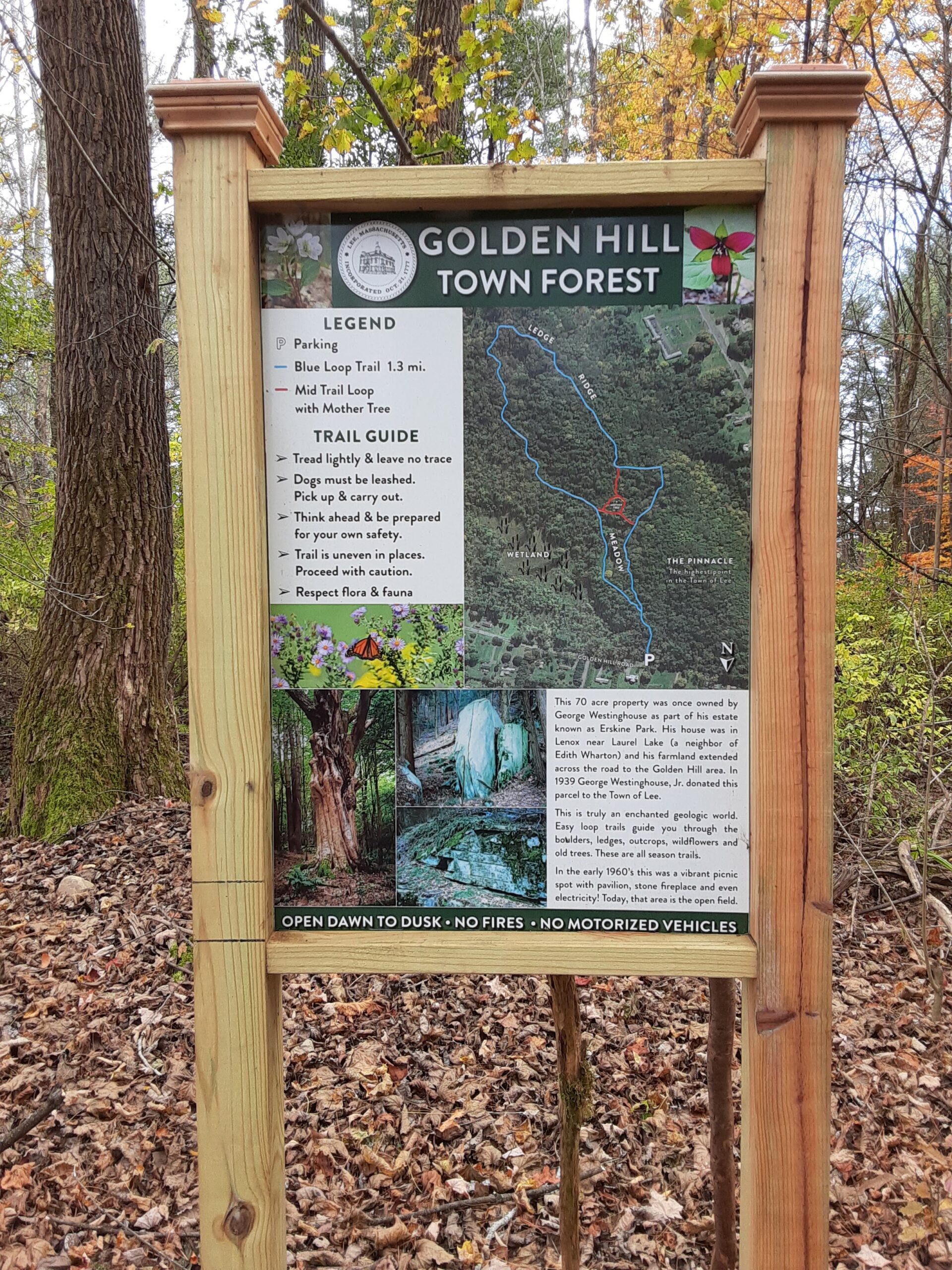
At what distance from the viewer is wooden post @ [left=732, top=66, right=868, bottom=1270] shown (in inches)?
60.0

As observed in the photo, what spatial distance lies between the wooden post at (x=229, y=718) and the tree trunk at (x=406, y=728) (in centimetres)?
27

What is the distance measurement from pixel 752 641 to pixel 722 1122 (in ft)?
5.03

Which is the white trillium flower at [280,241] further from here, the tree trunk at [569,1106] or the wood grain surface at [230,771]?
the tree trunk at [569,1106]

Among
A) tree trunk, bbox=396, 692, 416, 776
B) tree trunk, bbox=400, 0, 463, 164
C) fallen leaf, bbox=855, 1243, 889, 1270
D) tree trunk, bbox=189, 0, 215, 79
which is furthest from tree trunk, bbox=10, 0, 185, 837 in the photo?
fallen leaf, bbox=855, 1243, 889, 1270

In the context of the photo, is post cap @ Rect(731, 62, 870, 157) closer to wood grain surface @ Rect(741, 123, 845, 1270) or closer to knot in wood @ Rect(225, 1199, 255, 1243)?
wood grain surface @ Rect(741, 123, 845, 1270)

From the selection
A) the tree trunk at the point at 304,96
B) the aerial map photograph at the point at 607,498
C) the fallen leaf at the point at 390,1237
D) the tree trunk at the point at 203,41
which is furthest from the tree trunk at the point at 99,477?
the aerial map photograph at the point at 607,498

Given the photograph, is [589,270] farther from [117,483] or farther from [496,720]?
[117,483]

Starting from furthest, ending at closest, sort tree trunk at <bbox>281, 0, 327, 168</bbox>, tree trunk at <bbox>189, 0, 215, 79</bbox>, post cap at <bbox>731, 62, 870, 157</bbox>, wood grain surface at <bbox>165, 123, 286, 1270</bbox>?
1. tree trunk at <bbox>189, 0, 215, 79</bbox>
2. tree trunk at <bbox>281, 0, 327, 168</bbox>
3. wood grain surface at <bbox>165, 123, 286, 1270</bbox>
4. post cap at <bbox>731, 62, 870, 157</bbox>

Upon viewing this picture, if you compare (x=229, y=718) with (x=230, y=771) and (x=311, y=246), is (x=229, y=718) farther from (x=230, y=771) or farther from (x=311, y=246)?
(x=311, y=246)

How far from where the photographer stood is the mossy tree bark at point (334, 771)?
164 centimetres

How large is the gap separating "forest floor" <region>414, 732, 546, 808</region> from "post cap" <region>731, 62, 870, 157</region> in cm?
131

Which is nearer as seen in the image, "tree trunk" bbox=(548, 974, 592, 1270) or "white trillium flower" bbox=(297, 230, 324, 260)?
"white trillium flower" bbox=(297, 230, 324, 260)

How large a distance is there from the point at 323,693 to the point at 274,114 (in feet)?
3.80

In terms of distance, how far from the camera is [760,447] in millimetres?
1562
